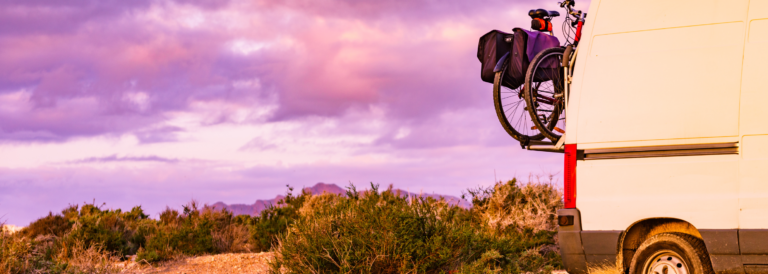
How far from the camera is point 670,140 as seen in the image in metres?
5.27

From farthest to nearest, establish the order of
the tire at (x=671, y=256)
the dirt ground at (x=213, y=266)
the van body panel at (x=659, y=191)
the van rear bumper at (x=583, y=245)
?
the dirt ground at (x=213, y=266), the van rear bumper at (x=583, y=245), the tire at (x=671, y=256), the van body panel at (x=659, y=191)

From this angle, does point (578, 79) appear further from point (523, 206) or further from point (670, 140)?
point (523, 206)

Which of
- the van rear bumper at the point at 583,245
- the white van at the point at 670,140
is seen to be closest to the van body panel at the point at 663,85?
the white van at the point at 670,140

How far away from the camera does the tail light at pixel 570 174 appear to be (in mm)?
5629

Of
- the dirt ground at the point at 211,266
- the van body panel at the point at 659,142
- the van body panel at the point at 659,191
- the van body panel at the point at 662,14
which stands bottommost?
the dirt ground at the point at 211,266

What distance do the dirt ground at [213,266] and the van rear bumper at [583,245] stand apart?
16.1 feet

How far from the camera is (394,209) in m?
6.44

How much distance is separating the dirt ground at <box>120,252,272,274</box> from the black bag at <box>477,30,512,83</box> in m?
4.45

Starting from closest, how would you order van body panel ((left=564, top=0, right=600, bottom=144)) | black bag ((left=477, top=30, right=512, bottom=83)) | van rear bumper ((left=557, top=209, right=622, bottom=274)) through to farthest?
van rear bumper ((left=557, top=209, right=622, bottom=274))
van body panel ((left=564, top=0, right=600, bottom=144))
black bag ((left=477, top=30, right=512, bottom=83))

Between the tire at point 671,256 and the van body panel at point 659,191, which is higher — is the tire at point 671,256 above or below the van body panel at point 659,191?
below

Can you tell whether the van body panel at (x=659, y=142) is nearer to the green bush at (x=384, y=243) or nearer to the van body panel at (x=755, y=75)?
the van body panel at (x=755, y=75)

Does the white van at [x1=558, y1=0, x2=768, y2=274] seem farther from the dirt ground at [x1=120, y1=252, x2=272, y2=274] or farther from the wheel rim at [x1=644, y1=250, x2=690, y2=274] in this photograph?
the dirt ground at [x1=120, y1=252, x2=272, y2=274]

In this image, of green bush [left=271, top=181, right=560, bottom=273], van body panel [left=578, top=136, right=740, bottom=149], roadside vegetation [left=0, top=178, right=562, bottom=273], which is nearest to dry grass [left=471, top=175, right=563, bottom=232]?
roadside vegetation [left=0, top=178, right=562, bottom=273]

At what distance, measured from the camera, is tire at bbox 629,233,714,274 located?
530 cm
